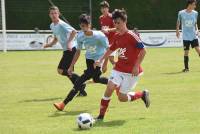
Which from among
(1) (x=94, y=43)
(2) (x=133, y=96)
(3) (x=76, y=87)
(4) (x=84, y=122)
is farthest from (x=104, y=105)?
(1) (x=94, y=43)

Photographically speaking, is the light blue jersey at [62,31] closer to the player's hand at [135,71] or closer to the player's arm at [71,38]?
the player's arm at [71,38]

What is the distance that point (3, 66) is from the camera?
2136cm

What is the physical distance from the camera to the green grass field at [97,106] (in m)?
8.88

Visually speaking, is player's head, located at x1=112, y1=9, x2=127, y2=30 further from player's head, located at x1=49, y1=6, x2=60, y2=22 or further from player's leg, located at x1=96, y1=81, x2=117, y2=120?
player's head, located at x1=49, y1=6, x2=60, y2=22

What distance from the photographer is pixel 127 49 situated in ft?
31.2

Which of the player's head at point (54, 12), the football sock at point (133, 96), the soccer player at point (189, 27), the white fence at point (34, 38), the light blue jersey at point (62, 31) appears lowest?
the white fence at point (34, 38)

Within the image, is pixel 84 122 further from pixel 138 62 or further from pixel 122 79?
pixel 138 62

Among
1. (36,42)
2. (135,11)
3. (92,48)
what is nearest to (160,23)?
(135,11)

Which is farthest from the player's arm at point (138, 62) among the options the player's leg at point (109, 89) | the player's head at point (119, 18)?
the player's head at point (119, 18)

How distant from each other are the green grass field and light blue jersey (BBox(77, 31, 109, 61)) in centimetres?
104

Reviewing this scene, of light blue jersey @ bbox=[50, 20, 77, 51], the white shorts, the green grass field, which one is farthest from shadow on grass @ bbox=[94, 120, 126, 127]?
light blue jersey @ bbox=[50, 20, 77, 51]

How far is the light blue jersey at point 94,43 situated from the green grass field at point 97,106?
1.04m

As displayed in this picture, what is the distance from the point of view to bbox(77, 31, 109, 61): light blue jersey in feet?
37.3

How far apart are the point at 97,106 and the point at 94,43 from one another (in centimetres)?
129
